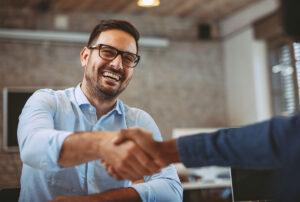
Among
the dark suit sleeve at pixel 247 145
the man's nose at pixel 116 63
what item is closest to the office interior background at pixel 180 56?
the man's nose at pixel 116 63

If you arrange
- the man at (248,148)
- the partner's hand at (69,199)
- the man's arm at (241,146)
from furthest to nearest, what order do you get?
the partner's hand at (69,199) → the man's arm at (241,146) → the man at (248,148)

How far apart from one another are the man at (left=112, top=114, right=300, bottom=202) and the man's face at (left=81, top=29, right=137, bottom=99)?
59 centimetres

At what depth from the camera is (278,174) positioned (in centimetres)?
85

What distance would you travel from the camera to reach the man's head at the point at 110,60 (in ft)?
5.96

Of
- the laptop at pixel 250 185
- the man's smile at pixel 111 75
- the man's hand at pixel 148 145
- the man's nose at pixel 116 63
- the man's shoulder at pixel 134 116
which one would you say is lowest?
the laptop at pixel 250 185

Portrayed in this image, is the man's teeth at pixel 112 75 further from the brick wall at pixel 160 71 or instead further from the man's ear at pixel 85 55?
the brick wall at pixel 160 71

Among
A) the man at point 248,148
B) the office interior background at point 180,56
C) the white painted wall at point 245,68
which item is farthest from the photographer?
the white painted wall at point 245,68

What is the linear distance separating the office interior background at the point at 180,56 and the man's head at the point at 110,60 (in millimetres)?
3802

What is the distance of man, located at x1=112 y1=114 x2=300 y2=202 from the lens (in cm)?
82

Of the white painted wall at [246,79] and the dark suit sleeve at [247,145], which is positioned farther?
the white painted wall at [246,79]

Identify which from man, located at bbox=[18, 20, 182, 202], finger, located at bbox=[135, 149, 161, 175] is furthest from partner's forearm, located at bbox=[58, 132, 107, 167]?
finger, located at bbox=[135, 149, 161, 175]

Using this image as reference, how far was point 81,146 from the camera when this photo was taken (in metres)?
1.22

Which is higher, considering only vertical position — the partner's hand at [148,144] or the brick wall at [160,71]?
the brick wall at [160,71]

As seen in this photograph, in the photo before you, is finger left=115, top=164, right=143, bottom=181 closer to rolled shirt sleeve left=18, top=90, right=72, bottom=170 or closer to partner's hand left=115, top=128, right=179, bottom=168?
partner's hand left=115, top=128, right=179, bottom=168
